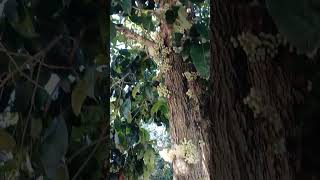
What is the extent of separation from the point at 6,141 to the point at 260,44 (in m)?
0.35

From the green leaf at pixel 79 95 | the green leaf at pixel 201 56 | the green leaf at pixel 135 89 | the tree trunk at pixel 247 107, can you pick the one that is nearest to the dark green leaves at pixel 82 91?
the green leaf at pixel 79 95

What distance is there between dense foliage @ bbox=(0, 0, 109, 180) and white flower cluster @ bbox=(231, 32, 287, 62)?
0.26 meters

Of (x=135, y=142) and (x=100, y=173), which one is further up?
(x=135, y=142)

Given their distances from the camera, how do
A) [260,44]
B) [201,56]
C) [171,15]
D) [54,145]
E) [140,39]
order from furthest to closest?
1. [140,39]
2. [171,15]
3. [201,56]
4. [54,145]
5. [260,44]

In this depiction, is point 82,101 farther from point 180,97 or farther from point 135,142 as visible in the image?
point 135,142

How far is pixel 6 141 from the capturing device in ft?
2.03

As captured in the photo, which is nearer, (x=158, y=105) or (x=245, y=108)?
(x=245, y=108)

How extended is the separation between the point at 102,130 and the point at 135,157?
0.98 metres

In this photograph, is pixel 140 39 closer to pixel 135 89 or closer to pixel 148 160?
pixel 135 89

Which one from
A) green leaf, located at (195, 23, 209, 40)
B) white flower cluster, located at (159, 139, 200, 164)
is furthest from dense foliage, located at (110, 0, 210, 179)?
green leaf, located at (195, 23, 209, 40)

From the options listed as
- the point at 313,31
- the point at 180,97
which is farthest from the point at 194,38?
the point at 313,31

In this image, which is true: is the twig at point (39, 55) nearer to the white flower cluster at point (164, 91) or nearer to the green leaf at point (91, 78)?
the green leaf at point (91, 78)

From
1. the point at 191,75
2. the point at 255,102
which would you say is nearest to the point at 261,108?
the point at 255,102

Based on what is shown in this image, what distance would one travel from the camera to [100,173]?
69cm
